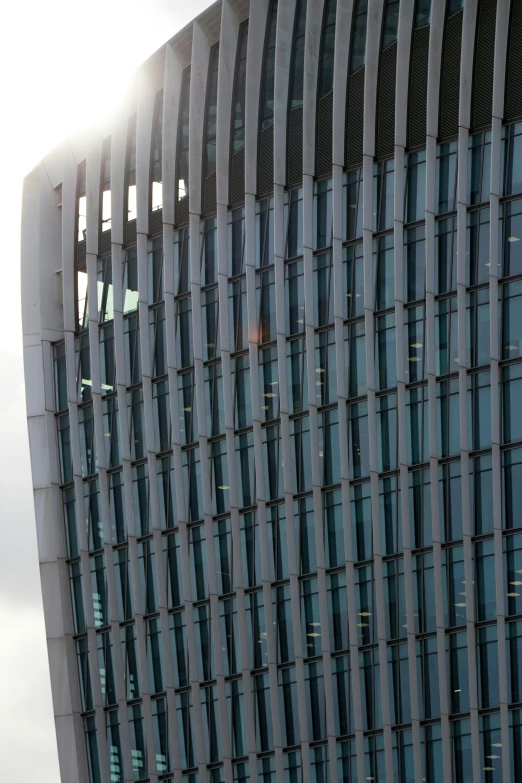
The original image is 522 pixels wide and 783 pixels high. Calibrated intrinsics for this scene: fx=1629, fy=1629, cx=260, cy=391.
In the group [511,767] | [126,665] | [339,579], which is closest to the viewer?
[511,767]

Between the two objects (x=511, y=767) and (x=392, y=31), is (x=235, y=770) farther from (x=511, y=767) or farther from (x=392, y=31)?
(x=392, y=31)

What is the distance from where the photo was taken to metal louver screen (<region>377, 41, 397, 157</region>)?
187 ft

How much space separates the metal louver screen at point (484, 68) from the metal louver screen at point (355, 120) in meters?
4.80

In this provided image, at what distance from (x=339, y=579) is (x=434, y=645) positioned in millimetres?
4616

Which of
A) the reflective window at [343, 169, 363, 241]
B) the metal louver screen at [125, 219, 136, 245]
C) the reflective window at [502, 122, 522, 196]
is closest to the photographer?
the reflective window at [502, 122, 522, 196]

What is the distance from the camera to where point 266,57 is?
200 ft

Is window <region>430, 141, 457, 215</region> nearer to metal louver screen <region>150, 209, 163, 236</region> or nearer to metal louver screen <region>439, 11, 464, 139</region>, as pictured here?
metal louver screen <region>439, 11, 464, 139</region>

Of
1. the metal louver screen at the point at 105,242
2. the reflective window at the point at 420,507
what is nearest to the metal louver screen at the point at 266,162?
the metal louver screen at the point at 105,242

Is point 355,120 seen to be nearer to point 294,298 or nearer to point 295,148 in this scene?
point 295,148

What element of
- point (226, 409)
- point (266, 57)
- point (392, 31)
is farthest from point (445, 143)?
point (226, 409)

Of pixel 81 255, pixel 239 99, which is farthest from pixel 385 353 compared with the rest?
pixel 81 255

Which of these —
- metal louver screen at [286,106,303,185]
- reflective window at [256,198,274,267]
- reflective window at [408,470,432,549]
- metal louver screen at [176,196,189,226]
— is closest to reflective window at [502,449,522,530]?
reflective window at [408,470,432,549]

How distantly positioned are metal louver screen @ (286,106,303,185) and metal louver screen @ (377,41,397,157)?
11.8 ft

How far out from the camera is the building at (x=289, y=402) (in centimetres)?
5372
